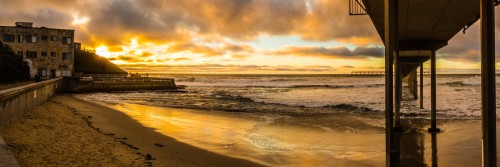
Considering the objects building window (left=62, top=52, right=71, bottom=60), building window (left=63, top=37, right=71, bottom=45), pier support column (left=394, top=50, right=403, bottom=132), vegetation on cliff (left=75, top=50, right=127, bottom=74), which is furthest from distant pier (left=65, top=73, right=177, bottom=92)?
pier support column (left=394, top=50, right=403, bottom=132)

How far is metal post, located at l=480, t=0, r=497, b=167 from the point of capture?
Result: 6.77 metres

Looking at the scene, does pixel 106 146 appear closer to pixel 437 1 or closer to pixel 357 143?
pixel 357 143

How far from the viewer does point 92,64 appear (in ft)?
319

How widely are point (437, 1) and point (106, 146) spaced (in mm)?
11506

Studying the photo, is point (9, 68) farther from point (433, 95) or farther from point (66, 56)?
point (433, 95)

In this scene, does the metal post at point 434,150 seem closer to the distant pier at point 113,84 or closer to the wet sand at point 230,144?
the wet sand at point 230,144

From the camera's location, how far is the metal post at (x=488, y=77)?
22.2 feet

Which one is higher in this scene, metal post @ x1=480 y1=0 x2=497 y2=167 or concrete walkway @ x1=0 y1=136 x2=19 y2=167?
metal post @ x1=480 y1=0 x2=497 y2=167

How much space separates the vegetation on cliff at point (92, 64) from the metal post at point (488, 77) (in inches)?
3755

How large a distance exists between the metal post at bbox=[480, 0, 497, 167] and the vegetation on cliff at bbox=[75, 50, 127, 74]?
95374mm

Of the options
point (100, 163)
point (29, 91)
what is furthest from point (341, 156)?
point (29, 91)

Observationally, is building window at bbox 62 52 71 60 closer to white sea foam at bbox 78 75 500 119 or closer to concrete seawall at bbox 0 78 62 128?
white sea foam at bbox 78 75 500 119

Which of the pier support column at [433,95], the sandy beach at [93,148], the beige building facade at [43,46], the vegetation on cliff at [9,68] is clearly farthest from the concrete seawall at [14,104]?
the beige building facade at [43,46]

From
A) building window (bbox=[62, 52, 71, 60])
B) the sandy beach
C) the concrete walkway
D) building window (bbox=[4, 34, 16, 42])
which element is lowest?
the sandy beach
